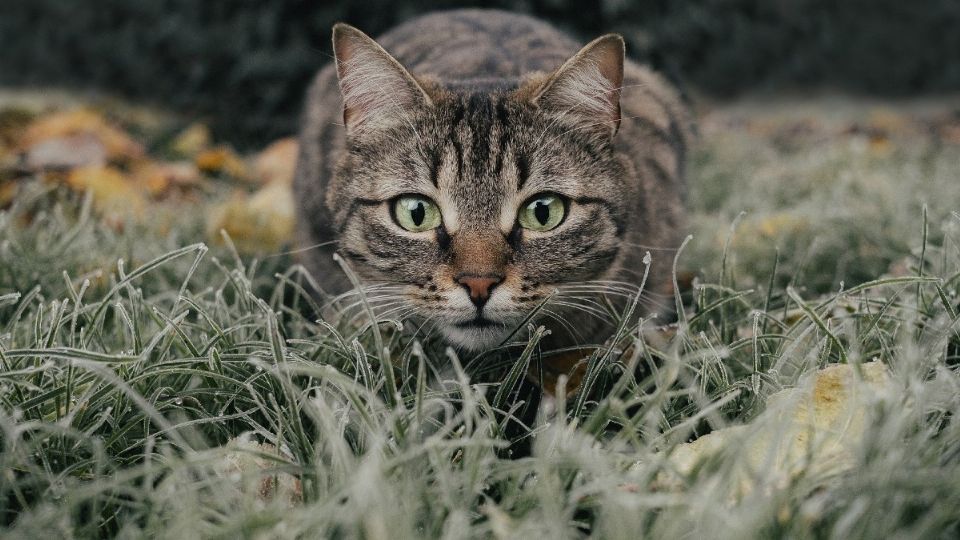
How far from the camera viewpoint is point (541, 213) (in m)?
1.73

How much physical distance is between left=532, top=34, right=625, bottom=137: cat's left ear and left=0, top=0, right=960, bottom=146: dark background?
2507mm

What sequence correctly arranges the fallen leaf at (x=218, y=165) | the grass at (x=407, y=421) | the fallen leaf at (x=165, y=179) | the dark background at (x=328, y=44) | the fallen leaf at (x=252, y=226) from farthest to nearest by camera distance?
the dark background at (x=328, y=44) < the fallen leaf at (x=218, y=165) < the fallen leaf at (x=165, y=179) < the fallen leaf at (x=252, y=226) < the grass at (x=407, y=421)

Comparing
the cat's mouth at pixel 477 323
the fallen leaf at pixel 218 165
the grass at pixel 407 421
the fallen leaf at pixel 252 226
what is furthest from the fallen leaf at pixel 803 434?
the fallen leaf at pixel 218 165

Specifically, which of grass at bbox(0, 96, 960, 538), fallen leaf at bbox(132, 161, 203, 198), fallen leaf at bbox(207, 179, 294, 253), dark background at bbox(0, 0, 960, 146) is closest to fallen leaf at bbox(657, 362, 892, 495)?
grass at bbox(0, 96, 960, 538)

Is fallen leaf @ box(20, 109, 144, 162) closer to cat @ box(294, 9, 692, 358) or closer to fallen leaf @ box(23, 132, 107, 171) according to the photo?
fallen leaf @ box(23, 132, 107, 171)

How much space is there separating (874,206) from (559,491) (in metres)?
2.19

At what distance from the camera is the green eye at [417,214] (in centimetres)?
173

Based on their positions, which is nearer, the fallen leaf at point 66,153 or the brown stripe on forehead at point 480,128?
the brown stripe on forehead at point 480,128

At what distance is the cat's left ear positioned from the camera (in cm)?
171

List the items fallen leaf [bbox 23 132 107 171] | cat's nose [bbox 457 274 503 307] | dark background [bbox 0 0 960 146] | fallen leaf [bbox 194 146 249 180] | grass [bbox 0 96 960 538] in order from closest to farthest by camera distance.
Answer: grass [bbox 0 96 960 538] → cat's nose [bbox 457 274 503 307] → fallen leaf [bbox 23 132 107 171] → fallen leaf [bbox 194 146 249 180] → dark background [bbox 0 0 960 146]

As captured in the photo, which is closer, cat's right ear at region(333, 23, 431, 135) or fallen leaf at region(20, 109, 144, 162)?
cat's right ear at region(333, 23, 431, 135)

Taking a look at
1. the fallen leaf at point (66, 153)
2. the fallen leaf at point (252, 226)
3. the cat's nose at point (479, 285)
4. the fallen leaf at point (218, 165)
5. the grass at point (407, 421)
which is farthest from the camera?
the fallen leaf at point (218, 165)

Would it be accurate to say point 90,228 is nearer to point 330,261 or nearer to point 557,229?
point 330,261

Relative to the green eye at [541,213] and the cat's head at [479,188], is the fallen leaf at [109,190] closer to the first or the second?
the cat's head at [479,188]
